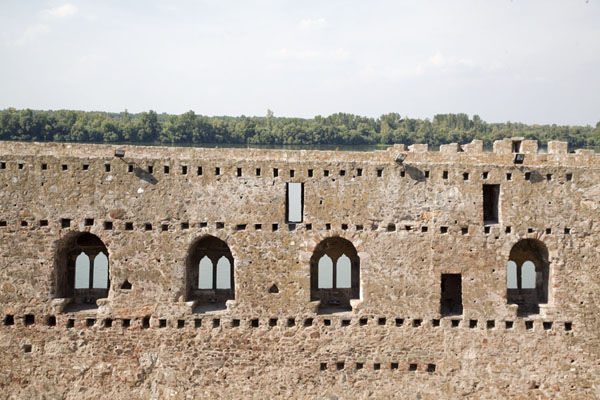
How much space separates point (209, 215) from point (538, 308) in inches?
399

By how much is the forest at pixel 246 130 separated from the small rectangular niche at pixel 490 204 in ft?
83.6

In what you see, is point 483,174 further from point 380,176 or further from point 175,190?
point 175,190

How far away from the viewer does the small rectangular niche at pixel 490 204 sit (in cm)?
1528

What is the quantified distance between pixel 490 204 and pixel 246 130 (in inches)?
1133

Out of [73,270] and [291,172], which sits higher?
[291,172]

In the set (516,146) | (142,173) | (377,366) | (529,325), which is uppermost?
(516,146)

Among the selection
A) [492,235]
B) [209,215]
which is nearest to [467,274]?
[492,235]

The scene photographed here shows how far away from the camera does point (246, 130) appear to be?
42375 millimetres

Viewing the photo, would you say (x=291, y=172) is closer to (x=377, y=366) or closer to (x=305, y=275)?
(x=305, y=275)

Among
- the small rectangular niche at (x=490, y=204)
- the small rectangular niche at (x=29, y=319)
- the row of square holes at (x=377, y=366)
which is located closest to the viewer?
the small rectangular niche at (x=29, y=319)

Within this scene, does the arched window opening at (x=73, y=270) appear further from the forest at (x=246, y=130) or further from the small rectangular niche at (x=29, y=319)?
the forest at (x=246, y=130)

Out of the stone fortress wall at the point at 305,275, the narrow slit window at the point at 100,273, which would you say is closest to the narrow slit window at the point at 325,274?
the narrow slit window at the point at 100,273

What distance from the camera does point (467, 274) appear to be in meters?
14.5

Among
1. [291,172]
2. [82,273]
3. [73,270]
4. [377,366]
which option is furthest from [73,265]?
[82,273]
